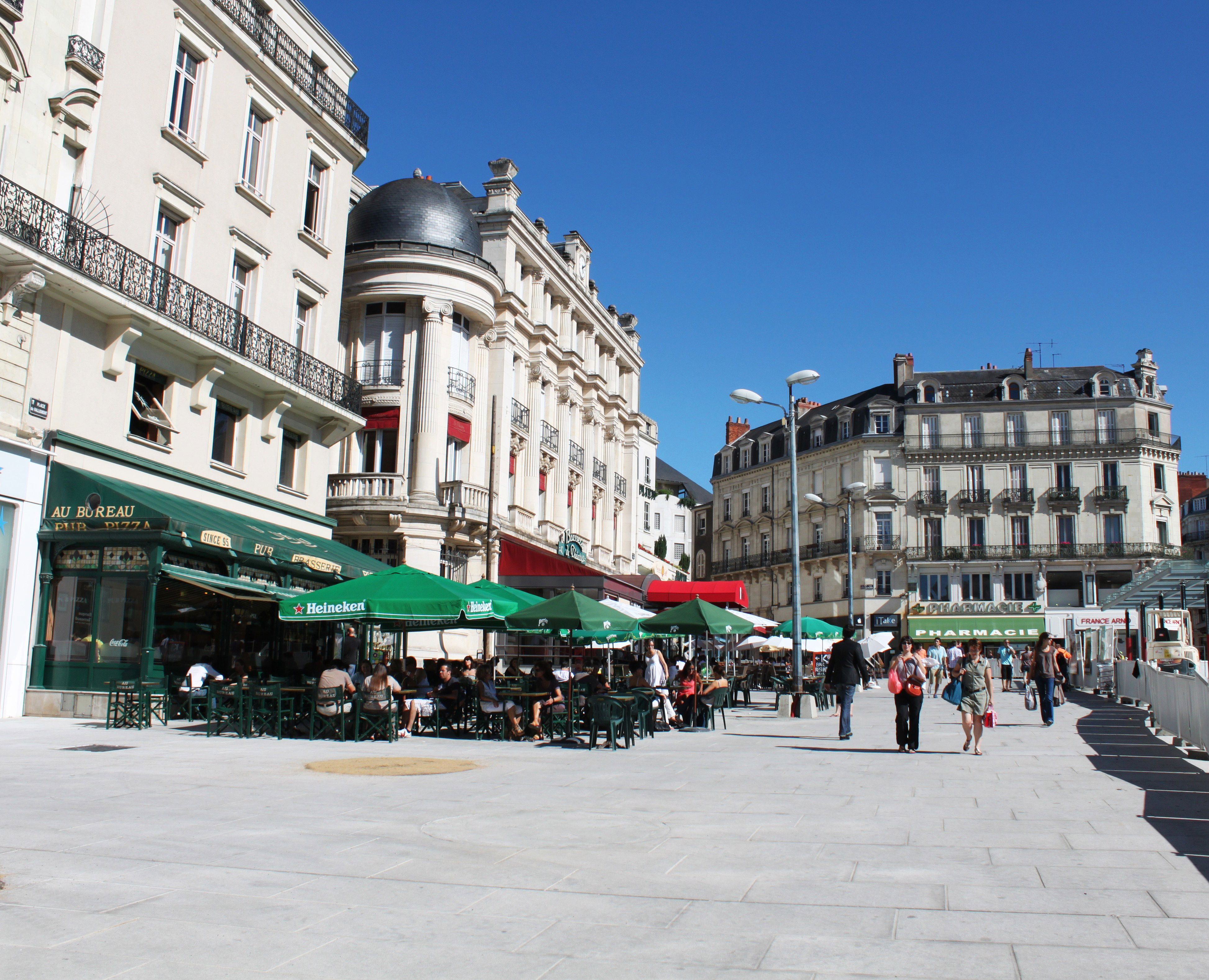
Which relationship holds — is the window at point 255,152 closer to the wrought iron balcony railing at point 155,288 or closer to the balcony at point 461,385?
the wrought iron balcony railing at point 155,288

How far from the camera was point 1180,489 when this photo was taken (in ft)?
272

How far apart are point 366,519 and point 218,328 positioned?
8.61 metres

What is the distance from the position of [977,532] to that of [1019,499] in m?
2.88

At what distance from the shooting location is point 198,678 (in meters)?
16.0

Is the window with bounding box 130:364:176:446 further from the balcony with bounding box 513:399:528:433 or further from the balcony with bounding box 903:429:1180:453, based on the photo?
the balcony with bounding box 903:429:1180:453

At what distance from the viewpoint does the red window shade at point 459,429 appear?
2941 centimetres

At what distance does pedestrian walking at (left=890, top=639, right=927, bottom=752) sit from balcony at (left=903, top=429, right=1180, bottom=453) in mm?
46371

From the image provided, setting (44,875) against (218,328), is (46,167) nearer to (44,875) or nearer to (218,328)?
(218,328)

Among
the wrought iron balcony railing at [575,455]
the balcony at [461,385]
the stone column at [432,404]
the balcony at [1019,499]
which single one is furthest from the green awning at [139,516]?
the balcony at [1019,499]

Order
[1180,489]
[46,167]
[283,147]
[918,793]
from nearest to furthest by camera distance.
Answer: [918,793], [46,167], [283,147], [1180,489]

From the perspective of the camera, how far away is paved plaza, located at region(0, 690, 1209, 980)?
4.38 meters

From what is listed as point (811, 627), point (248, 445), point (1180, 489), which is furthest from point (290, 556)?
point (1180, 489)

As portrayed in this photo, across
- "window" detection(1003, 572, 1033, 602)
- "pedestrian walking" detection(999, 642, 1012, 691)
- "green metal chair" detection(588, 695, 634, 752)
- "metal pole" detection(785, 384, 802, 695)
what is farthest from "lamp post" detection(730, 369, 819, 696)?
"window" detection(1003, 572, 1033, 602)

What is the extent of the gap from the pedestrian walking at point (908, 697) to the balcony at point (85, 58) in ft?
52.1
